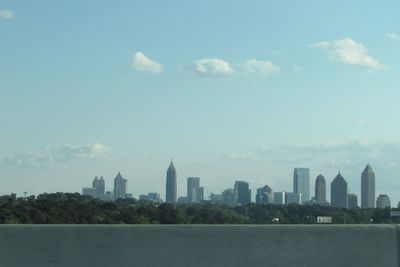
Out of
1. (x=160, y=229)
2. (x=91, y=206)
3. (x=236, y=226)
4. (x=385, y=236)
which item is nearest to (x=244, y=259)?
(x=236, y=226)

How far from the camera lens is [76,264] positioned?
8.35 meters

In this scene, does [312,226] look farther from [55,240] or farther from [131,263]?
[55,240]

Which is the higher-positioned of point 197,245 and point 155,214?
point 197,245

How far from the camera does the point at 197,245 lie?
8484mm

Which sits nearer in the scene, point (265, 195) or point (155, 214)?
point (155, 214)

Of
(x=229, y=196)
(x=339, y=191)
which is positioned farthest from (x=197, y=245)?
(x=229, y=196)

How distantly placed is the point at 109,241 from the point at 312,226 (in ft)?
7.39

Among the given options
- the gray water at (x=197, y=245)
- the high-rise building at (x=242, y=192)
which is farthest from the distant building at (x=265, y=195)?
the gray water at (x=197, y=245)

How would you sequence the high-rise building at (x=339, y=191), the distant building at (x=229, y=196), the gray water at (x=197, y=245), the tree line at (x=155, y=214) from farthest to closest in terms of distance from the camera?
the distant building at (x=229, y=196)
the high-rise building at (x=339, y=191)
the tree line at (x=155, y=214)
the gray water at (x=197, y=245)

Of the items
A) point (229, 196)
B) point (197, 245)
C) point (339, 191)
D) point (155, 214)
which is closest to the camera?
point (197, 245)

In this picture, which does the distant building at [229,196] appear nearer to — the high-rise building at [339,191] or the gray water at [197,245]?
the high-rise building at [339,191]

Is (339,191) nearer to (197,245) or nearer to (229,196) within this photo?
(229,196)

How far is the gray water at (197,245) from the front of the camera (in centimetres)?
837

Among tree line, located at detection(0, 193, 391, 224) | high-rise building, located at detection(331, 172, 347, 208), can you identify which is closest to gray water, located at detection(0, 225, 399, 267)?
tree line, located at detection(0, 193, 391, 224)
